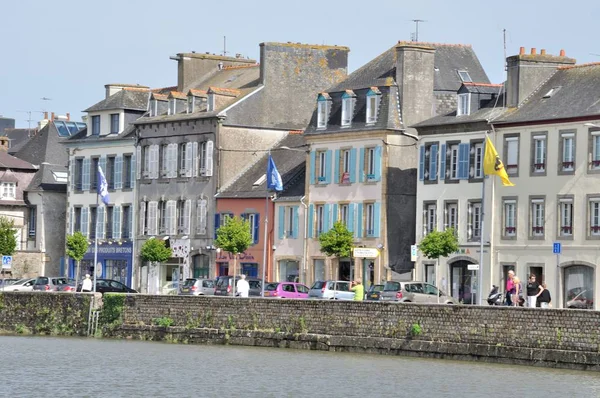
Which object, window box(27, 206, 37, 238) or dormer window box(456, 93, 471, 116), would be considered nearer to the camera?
dormer window box(456, 93, 471, 116)

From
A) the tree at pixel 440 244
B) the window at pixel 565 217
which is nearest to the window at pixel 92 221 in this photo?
the tree at pixel 440 244

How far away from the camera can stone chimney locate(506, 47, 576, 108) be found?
2744 inches

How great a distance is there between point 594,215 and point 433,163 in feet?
28.7

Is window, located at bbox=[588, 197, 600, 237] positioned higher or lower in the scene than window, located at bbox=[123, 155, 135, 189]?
lower

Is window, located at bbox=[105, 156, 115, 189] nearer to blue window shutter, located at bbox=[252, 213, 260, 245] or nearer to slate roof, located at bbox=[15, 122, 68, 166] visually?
slate roof, located at bbox=[15, 122, 68, 166]

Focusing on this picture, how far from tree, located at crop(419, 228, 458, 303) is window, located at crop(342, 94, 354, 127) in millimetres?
8262

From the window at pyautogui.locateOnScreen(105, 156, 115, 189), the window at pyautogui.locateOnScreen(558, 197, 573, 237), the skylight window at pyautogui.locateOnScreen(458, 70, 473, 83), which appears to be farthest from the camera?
the window at pyautogui.locateOnScreen(105, 156, 115, 189)

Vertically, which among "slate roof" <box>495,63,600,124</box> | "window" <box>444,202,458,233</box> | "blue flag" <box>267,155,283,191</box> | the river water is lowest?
the river water

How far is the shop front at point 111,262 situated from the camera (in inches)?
3538

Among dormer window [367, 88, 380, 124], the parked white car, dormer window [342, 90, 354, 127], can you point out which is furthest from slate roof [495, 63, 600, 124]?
the parked white car

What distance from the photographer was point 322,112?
257ft

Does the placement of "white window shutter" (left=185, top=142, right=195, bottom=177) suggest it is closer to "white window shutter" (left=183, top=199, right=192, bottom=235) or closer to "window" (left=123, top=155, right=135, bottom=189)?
"white window shutter" (left=183, top=199, right=192, bottom=235)

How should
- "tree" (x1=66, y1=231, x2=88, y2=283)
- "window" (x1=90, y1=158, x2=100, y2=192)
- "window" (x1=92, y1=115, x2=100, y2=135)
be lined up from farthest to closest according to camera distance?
"window" (x1=92, y1=115, x2=100, y2=135) → "window" (x1=90, y1=158, x2=100, y2=192) → "tree" (x1=66, y1=231, x2=88, y2=283)

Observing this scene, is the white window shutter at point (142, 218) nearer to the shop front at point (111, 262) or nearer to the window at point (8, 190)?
the shop front at point (111, 262)
